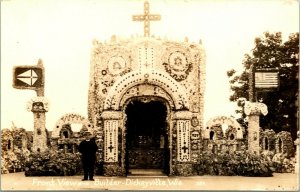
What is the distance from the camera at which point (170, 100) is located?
20297 mm

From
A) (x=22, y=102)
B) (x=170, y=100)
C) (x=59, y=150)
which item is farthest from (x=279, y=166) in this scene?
(x=22, y=102)

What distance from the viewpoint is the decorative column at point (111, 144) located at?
19962 millimetres

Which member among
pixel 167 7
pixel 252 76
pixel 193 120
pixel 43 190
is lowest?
pixel 43 190

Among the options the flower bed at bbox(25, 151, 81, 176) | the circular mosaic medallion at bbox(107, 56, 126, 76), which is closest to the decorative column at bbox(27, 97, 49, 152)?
the flower bed at bbox(25, 151, 81, 176)

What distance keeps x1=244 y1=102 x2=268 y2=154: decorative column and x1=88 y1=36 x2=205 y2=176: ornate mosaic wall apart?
162cm

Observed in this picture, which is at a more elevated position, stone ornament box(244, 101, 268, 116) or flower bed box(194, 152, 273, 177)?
stone ornament box(244, 101, 268, 116)

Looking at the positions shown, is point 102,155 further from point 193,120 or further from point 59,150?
point 193,120

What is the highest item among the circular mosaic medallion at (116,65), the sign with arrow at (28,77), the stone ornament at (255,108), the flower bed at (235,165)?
the circular mosaic medallion at (116,65)

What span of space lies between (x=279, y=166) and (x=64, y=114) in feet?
24.2

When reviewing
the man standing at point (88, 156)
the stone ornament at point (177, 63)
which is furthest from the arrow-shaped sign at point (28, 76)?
the stone ornament at point (177, 63)

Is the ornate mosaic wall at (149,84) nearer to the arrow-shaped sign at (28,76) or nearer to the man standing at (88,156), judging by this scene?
the man standing at (88,156)

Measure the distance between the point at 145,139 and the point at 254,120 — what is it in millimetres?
6303

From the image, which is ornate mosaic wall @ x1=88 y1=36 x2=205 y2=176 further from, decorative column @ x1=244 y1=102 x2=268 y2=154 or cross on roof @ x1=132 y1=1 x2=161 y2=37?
decorative column @ x1=244 y1=102 x2=268 y2=154

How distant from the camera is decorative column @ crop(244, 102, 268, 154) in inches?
812
